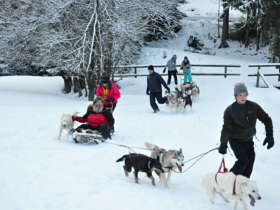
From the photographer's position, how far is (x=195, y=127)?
10.8 m

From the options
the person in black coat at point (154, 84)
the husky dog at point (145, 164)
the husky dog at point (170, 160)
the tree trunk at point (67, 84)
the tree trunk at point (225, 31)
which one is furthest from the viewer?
the tree trunk at point (225, 31)

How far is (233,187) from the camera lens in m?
4.57

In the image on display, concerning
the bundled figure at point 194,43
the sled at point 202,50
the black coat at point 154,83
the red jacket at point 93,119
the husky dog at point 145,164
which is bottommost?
the husky dog at point 145,164

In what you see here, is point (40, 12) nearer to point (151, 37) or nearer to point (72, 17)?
point (72, 17)

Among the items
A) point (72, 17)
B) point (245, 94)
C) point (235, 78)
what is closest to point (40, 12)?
point (72, 17)

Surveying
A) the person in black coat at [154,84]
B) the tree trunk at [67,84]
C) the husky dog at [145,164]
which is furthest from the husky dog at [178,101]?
the tree trunk at [67,84]

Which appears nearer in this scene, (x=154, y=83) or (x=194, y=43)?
(x=154, y=83)

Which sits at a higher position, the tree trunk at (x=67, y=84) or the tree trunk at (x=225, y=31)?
the tree trunk at (x=225, y=31)

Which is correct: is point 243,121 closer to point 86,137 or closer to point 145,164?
Result: point 145,164

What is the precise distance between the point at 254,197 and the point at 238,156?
954 millimetres

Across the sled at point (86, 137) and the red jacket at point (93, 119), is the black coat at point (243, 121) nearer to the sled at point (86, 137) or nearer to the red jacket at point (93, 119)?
the sled at point (86, 137)

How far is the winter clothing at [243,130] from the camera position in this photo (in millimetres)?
5074

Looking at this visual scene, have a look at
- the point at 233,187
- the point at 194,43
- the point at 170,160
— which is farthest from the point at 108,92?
the point at 194,43

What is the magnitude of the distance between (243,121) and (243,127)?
0.30 feet
